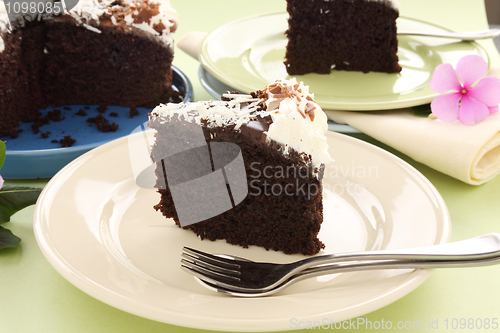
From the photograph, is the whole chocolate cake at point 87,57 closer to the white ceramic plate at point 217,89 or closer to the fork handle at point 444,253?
the white ceramic plate at point 217,89

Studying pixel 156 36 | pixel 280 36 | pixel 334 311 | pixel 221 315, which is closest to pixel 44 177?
pixel 156 36

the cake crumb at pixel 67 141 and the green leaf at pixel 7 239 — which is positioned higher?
the cake crumb at pixel 67 141

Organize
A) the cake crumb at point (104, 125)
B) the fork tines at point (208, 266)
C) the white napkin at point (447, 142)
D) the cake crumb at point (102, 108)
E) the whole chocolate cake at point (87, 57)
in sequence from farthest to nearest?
the cake crumb at point (102, 108)
the whole chocolate cake at point (87, 57)
the cake crumb at point (104, 125)
the white napkin at point (447, 142)
the fork tines at point (208, 266)

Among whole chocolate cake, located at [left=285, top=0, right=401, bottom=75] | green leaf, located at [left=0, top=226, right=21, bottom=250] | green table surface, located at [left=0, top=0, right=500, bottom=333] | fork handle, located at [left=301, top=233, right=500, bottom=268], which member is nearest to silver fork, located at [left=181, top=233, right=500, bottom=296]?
fork handle, located at [left=301, top=233, right=500, bottom=268]

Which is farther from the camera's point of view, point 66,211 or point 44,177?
point 44,177

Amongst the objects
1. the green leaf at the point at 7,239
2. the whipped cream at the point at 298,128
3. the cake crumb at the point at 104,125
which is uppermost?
the whipped cream at the point at 298,128

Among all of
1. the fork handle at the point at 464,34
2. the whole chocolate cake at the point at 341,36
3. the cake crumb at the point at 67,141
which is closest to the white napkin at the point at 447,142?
the whole chocolate cake at the point at 341,36

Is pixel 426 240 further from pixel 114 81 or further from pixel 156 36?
pixel 114 81
